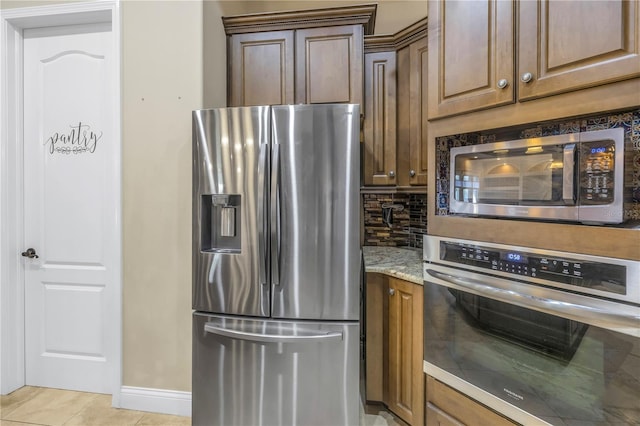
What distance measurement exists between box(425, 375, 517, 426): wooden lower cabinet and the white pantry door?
6.70 feet

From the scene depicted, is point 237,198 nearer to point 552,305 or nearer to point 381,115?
point 381,115

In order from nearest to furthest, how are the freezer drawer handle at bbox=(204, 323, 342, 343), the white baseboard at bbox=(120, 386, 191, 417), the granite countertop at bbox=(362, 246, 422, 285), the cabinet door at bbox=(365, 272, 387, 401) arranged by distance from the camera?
the freezer drawer handle at bbox=(204, 323, 342, 343) → the granite countertop at bbox=(362, 246, 422, 285) → the cabinet door at bbox=(365, 272, 387, 401) → the white baseboard at bbox=(120, 386, 191, 417)

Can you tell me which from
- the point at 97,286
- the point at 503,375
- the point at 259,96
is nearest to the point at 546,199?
the point at 503,375

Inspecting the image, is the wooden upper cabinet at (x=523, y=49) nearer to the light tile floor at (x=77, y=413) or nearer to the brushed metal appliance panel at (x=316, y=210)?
the brushed metal appliance panel at (x=316, y=210)

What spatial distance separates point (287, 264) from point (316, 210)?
1.02 feet

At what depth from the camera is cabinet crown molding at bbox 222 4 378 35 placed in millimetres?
2080

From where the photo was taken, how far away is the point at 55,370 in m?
2.25

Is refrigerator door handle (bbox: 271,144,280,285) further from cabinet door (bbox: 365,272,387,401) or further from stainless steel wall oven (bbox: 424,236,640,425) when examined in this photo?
stainless steel wall oven (bbox: 424,236,640,425)

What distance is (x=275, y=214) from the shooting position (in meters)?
1.58

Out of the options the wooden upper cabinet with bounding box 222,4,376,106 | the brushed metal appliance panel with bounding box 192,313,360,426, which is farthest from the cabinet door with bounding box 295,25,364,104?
the brushed metal appliance panel with bounding box 192,313,360,426

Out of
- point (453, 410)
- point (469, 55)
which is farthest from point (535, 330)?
point (469, 55)

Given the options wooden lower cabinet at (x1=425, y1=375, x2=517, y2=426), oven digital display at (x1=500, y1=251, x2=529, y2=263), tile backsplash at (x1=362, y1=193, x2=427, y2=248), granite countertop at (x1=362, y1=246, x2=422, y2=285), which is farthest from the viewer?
tile backsplash at (x1=362, y1=193, x2=427, y2=248)

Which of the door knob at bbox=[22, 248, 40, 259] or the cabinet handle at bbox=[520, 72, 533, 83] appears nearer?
the cabinet handle at bbox=[520, 72, 533, 83]

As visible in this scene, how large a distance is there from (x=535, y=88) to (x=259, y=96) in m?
1.65
